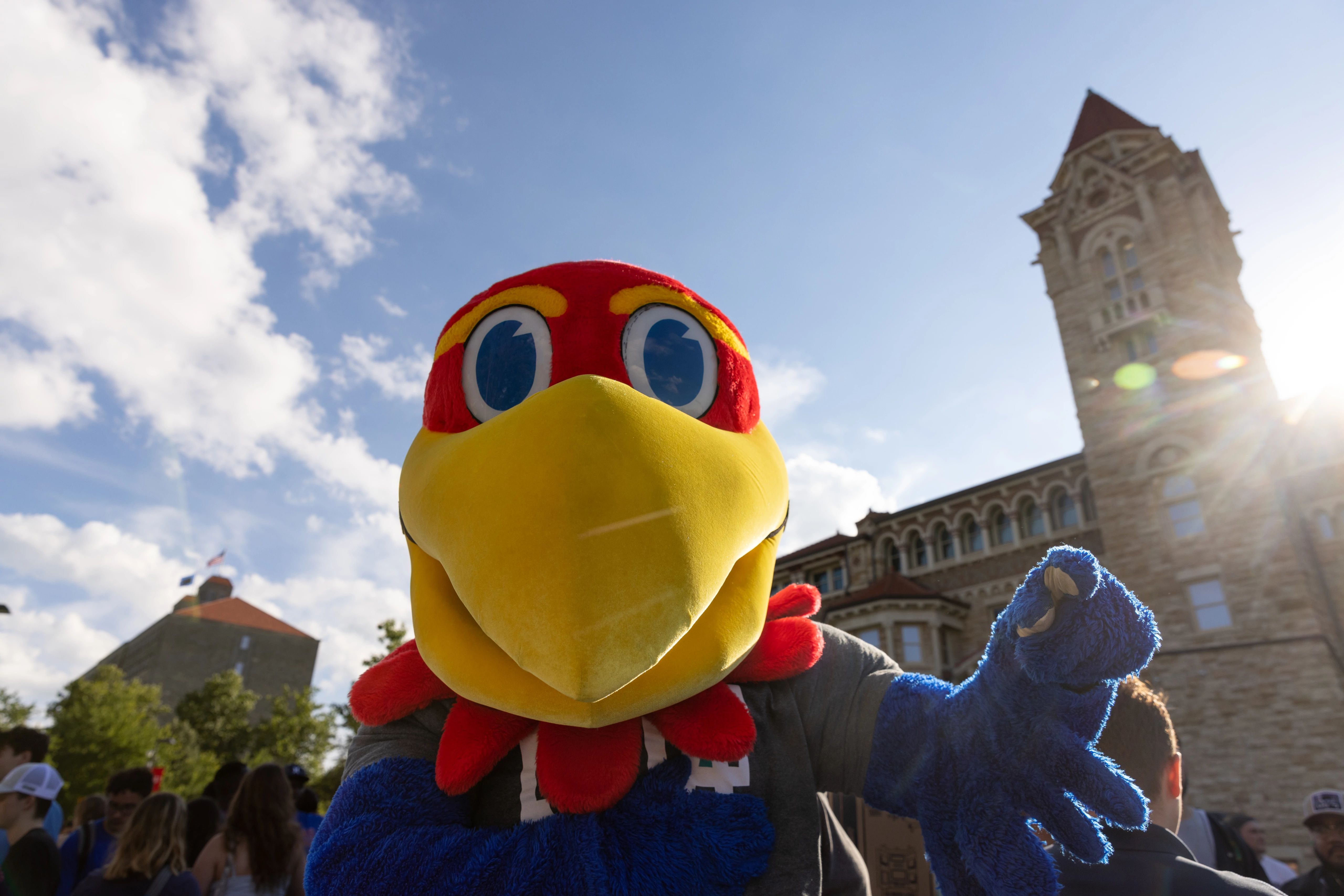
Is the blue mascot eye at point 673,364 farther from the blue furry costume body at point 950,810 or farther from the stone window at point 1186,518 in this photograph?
the stone window at point 1186,518

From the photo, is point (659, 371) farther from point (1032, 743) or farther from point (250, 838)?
point (250, 838)

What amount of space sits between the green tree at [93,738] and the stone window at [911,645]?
27.9 m

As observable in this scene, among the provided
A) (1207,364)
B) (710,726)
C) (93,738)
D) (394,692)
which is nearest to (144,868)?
(394,692)

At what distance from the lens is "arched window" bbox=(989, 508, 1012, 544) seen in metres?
22.3

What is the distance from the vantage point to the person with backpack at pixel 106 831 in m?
5.06

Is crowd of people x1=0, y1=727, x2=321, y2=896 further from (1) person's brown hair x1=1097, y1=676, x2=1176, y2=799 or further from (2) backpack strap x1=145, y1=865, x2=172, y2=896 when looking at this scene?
(1) person's brown hair x1=1097, y1=676, x2=1176, y2=799

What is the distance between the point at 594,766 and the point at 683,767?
8.3 inches

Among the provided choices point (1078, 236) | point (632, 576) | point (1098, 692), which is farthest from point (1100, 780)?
point (1078, 236)

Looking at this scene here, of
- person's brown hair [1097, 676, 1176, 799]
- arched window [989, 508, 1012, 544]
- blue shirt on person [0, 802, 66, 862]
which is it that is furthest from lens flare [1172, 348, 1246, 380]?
blue shirt on person [0, 802, 66, 862]

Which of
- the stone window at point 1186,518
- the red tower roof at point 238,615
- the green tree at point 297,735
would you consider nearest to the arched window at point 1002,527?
the stone window at point 1186,518

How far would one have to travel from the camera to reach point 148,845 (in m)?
3.89

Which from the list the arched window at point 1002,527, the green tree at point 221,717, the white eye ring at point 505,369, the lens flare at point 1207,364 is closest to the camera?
the white eye ring at point 505,369

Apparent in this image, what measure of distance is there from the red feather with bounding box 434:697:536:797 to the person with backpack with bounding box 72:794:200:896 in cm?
344

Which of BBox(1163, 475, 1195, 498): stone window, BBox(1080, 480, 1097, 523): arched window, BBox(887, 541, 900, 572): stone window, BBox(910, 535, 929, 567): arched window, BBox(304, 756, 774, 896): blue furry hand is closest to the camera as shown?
BBox(304, 756, 774, 896): blue furry hand
